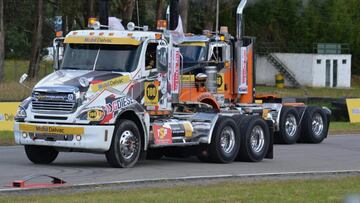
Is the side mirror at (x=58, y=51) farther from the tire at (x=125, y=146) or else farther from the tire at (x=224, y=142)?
the tire at (x=224, y=142)

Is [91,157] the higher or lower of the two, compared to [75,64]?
lower

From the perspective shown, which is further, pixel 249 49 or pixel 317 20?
pixel 317 20

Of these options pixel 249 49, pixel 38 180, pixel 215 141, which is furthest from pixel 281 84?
pixel 38 180

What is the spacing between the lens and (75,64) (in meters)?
18.8

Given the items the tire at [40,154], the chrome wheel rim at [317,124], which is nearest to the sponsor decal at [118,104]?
the tire at [40,154]

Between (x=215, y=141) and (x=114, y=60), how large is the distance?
2.98 meters

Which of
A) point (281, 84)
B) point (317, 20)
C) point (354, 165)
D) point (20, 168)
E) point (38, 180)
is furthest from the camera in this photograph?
point (317, 20)

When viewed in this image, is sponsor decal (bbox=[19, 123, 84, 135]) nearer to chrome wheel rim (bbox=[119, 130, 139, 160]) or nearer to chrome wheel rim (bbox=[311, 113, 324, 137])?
chrome wheel rim (bbox=[119, 130, 139, 160])

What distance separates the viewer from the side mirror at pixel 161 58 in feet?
62.0

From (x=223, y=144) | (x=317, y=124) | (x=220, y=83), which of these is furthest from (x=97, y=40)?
(x=317, y=124)

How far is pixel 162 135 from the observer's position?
744 inches

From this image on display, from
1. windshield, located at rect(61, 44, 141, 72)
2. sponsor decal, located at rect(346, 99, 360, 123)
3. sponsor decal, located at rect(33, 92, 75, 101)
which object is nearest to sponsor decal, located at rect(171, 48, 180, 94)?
windshield, located at rect(61, 44, 141, 72)

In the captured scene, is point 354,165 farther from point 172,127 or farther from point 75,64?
point 75,64

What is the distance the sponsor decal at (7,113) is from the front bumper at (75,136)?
32.5 feet
